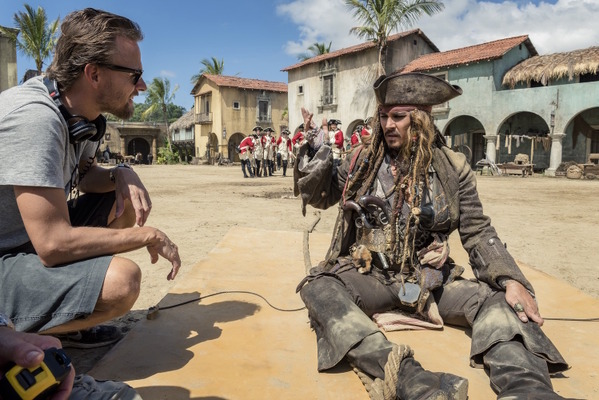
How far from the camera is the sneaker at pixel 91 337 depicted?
237cm

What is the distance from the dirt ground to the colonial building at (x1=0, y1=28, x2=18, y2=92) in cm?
759

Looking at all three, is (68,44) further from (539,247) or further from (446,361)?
(539,247)

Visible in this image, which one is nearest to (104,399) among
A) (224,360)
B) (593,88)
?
(224,360)

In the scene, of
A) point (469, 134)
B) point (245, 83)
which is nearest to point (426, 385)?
point (469, 134)

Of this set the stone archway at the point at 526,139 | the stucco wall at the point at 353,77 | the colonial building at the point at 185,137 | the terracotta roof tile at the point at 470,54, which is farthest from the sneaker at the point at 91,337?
the colonial building at the point at 185,137

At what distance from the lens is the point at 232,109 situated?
35.4 meters

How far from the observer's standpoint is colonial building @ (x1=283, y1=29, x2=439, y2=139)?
24.4 m

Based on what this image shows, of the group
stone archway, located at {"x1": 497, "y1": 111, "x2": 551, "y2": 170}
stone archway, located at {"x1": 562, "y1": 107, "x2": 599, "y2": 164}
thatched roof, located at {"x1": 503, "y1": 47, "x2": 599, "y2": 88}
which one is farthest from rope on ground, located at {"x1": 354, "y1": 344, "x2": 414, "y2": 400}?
stone archway, located at {"x1": 562, "y1": 107, "x2": 599, "y2": 164}

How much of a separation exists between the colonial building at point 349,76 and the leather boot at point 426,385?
23.4 m

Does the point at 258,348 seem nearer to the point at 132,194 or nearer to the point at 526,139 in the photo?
the point at 132,194

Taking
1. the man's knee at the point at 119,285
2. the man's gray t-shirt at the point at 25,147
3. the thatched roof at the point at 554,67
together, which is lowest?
the man's knee at the point at 119,285

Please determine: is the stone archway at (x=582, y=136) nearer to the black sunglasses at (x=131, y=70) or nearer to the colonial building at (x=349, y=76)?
the colonial building at (x=349, y=76)

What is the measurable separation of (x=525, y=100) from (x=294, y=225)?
1788cm

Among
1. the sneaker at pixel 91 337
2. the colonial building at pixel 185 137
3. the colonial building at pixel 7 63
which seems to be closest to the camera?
the sneaker at pixel 91 337
